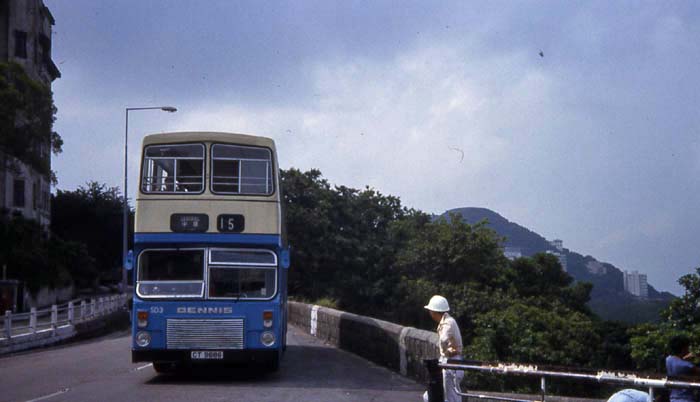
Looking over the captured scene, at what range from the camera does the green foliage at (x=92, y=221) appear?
6550cm

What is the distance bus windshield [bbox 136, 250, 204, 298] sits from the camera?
43.2ft

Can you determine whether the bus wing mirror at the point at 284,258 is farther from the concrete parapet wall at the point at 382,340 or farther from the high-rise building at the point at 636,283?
the high-rise building at the point at 636,283

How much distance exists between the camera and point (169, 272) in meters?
13.3

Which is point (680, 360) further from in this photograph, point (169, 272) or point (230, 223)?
point (169, 272)

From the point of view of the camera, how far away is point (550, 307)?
31562 mm

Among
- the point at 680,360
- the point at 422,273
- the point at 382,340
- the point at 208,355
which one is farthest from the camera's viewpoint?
the point at 422,273

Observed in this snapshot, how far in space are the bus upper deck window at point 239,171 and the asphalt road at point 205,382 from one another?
130 inches

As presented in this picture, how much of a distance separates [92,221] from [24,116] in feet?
130

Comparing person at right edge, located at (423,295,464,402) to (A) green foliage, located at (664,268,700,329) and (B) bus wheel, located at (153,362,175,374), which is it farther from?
(A) green foliage, located at (664,268,700,329)

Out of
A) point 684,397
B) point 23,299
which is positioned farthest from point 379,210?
point 684,397

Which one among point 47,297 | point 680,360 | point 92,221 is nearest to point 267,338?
point 680,360

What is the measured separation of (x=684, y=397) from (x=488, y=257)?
29535 millimetres

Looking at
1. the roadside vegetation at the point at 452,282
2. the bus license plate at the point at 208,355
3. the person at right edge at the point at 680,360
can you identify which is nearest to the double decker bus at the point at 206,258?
the bus license plate at the point at 208,355

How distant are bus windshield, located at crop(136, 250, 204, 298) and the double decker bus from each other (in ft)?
0.05
